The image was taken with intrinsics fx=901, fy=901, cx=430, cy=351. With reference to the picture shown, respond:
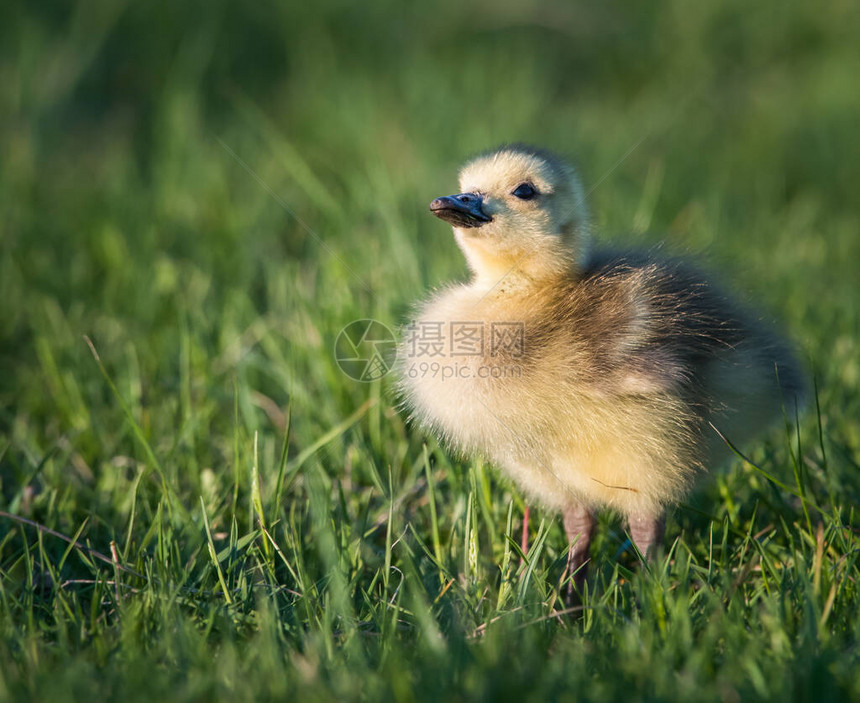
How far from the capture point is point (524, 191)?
90.4 inches

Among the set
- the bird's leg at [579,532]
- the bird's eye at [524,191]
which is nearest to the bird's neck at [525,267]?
the bird's eye at [524,191]

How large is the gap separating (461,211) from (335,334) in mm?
1097

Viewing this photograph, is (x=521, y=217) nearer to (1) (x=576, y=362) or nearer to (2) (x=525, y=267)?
(2) (x=525, y=267)

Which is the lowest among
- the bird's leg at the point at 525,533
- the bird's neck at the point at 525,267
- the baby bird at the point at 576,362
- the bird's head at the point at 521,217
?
the bird's leg at the point at 525,533

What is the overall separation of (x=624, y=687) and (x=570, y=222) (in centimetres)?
115

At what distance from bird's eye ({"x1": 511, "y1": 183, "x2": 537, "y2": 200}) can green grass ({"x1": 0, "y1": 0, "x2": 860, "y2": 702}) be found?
524mm

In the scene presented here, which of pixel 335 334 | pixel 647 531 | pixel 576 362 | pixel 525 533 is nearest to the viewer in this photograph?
pixel 576 362

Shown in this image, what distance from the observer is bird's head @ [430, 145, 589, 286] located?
2.25 meters

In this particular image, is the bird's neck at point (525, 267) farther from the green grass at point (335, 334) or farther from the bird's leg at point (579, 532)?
the bird's leg at point (579, 532)

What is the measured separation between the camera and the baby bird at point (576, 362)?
2072 mm

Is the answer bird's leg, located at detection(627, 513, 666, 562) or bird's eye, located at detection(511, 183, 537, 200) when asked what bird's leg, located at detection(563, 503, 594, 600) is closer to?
bird's leg, located at detection(627, 513, 666, 562)

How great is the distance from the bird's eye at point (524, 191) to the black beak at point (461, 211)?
94 mm

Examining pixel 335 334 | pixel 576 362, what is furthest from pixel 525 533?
pixel 335 334

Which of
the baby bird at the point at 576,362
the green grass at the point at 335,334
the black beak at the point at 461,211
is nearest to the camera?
the green grass at the point at 335,334
